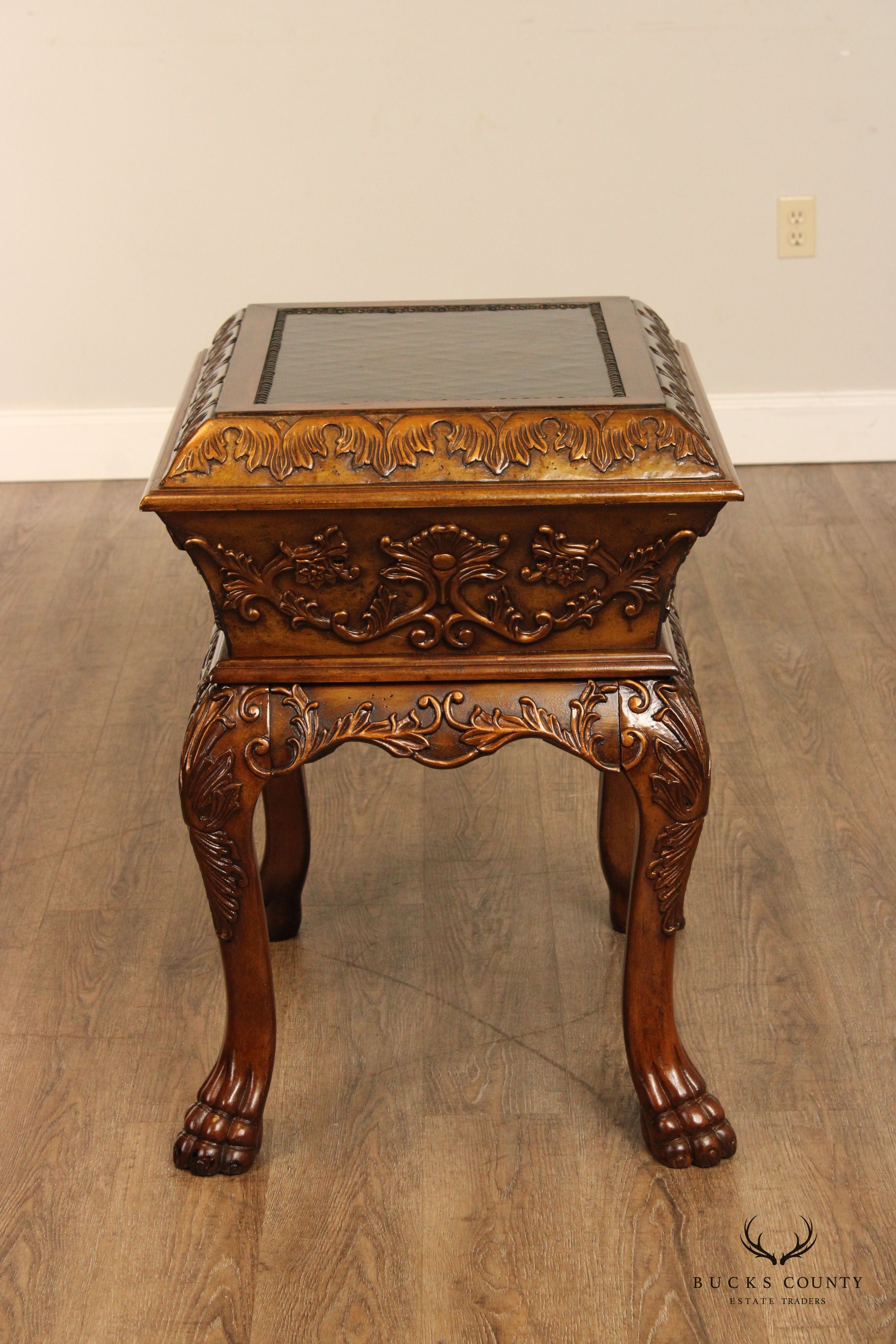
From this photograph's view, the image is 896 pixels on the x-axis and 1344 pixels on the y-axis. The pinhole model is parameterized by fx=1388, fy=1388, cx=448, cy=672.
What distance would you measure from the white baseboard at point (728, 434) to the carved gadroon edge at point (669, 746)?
1.98m

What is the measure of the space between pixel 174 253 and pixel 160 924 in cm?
176

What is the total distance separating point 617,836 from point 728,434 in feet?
5.58

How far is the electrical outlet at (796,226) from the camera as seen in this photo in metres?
2.95

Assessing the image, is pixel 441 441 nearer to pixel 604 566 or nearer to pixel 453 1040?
pixel 604 566

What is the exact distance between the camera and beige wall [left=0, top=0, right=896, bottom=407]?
283 cm

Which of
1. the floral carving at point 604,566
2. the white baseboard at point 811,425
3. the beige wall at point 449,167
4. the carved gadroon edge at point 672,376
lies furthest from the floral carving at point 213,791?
the white baseboard at point 811,425

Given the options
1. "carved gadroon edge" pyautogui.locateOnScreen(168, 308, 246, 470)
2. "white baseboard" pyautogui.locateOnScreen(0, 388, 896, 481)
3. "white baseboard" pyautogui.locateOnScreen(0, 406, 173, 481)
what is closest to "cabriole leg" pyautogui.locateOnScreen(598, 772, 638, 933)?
"carved gadroon edge" pyautogui.locateOnScreen(168, 308, 246, 470)

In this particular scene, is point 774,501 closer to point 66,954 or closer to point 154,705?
point 154,705

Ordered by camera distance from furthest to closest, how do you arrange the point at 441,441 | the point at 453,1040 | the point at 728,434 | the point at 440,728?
the point at 728,434, the point at 453,1040, the point at 440,728, the point at 441,441

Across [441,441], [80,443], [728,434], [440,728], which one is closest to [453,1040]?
[440,728]

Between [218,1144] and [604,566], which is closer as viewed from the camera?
[604,566]

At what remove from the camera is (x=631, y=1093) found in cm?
146

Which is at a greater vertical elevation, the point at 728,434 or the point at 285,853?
the point at 285,853

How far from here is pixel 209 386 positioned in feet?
4.13
